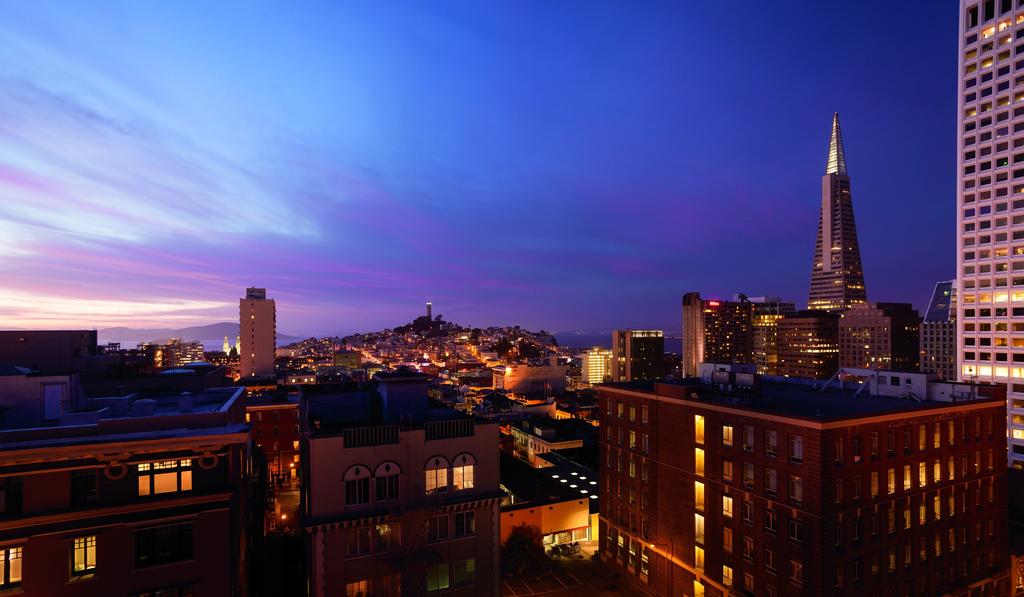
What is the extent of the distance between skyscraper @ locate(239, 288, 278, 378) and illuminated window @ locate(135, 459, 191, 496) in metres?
127

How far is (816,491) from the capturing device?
93.9 feet

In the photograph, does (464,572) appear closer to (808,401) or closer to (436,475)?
(436,475)

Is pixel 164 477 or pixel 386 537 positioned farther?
pixel 386 537

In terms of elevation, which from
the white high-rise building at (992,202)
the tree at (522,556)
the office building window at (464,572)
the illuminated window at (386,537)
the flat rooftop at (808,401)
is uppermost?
the white high-rise building at (992,202)

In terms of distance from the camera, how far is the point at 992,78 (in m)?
75.8

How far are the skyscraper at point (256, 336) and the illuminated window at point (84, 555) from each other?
416 feet

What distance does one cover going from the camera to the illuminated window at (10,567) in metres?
16.9

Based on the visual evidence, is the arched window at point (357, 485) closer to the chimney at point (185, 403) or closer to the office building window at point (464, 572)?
the office building window at point (464, 572)

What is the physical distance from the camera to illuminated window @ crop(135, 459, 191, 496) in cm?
1877

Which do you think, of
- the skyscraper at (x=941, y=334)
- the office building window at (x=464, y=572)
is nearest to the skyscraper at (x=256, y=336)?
the office building window at (x=464, y=572)

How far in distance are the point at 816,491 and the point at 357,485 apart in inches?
1048

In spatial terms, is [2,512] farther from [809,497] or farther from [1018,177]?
[1018,177]

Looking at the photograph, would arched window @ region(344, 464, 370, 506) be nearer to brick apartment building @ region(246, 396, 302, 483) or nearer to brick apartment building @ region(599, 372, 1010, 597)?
brick apartment building @ region(599, 372, 1010, 597)

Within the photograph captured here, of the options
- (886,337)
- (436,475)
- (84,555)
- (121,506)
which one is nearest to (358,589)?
(436,475)
